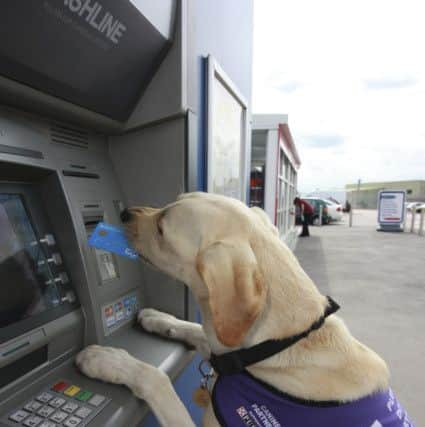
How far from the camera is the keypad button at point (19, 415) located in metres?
0.76

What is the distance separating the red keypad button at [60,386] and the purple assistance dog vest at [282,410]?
446 mm

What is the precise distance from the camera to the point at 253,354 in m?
1.06

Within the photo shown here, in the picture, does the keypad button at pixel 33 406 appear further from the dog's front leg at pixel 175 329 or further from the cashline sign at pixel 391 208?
the cashline sign at pixel 391 208

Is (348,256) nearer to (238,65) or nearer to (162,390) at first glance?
(238,65)

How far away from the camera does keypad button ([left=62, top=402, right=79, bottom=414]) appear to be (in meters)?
0.80

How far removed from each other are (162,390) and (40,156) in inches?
31.0

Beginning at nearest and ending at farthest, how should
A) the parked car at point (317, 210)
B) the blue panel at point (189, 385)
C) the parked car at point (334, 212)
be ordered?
the blue panel at point (189, 385)
the parked car at point (317, 210)
the parked car at point (334, 212)

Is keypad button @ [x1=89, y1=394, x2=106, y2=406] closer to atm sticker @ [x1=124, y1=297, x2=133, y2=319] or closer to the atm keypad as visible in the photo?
the atm keypad

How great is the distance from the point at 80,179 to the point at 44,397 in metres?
0.67

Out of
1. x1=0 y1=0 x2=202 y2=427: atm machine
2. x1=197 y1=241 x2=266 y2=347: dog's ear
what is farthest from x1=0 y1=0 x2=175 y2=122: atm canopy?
x1=197 y1=241 x2=266 y2=347: dog's ear

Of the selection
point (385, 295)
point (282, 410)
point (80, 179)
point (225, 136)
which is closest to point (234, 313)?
point (282, 410)

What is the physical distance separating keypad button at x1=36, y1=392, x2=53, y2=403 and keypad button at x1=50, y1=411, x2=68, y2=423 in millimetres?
68

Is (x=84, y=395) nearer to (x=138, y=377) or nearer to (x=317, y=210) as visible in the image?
(x=138, y=377)

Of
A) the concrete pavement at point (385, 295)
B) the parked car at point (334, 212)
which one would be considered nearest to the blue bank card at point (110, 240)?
the concrete pavement at point (385, 295)
